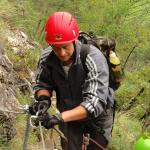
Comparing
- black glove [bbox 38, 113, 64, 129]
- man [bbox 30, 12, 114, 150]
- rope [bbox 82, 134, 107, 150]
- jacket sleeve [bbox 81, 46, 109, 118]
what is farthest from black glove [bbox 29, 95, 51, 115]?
rope [bbox 82, 134, 107, 150]

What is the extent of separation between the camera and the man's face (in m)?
3.56

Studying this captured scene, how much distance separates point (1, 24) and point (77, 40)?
5035mm

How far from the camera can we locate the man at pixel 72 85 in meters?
3.57

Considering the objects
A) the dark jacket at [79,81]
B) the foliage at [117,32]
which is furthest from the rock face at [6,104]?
the dark jacket at [79,81]

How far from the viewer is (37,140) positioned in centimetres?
658

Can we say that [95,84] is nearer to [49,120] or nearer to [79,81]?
[79,81]

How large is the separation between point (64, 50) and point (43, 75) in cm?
53

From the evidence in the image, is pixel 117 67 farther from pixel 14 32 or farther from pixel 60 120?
pixel 14 32

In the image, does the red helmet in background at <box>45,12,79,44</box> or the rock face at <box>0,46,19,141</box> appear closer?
the red helmet in background at <box>45,12,79,44</box>

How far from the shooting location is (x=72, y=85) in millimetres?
3842

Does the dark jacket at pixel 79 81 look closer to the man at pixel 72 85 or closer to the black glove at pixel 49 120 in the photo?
the man at pixel 72 85

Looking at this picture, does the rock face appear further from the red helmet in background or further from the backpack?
the red helmet in background

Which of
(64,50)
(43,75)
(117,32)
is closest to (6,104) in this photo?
(43,75)

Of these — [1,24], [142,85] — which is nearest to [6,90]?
[1,24]
